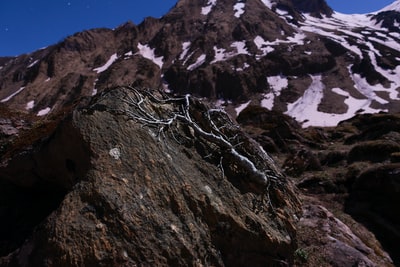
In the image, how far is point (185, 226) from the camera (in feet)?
21.6

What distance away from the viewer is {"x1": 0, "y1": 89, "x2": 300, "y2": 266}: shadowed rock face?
225 inches

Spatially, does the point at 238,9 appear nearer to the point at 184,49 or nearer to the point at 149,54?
the point at 184,49

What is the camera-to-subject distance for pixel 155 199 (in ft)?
21.7

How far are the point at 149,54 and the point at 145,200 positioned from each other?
5131 inches

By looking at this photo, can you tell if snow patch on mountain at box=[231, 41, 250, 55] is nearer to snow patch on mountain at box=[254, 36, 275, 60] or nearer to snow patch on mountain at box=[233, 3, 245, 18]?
snow patch on mountain at box=[254, 36, 275, 60]

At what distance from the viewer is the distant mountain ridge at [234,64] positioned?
325 feet

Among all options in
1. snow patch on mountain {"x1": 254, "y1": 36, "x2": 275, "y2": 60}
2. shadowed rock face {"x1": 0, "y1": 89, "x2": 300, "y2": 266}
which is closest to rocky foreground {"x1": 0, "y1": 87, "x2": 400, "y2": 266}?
shadowed rock face {"x1": 0, "y1": 89, "x2": 300, "y2": 266}

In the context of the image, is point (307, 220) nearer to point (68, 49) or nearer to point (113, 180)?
point (113, 180)

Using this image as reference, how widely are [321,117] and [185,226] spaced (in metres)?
83.2

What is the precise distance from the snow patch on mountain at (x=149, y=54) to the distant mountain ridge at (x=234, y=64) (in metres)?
0.38

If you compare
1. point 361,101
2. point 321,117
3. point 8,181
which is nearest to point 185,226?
point 8,181

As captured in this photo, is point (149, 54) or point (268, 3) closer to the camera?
point (149, 54)

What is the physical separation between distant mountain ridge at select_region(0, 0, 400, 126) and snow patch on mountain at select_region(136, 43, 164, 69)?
14.9 inches

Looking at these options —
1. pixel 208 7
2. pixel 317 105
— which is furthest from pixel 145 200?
pixel 208 7
